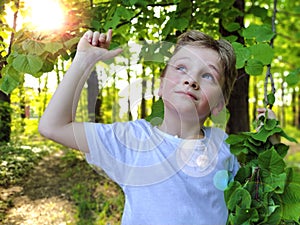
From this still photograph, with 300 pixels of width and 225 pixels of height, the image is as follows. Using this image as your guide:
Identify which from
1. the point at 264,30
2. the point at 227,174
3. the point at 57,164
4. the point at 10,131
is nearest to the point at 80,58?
the point at 227,174

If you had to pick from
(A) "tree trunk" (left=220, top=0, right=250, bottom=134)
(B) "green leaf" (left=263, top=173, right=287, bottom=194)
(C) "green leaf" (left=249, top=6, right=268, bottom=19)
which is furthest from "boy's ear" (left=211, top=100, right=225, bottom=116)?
(A) "tree trunk" (left=220, top=0, right=250, bottom=134)

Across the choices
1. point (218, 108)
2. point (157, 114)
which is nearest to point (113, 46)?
point (157, 114)

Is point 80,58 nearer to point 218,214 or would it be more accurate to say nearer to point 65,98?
point 65,98

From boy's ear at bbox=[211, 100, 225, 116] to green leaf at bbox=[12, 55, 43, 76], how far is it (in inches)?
19.2

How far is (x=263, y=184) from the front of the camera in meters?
1.03

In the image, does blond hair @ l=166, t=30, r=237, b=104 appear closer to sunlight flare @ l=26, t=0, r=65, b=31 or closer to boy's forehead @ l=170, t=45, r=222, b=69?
boy's forehead @ l=170, t=45, r=222, b=69

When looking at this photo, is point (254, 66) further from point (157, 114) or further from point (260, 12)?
point (260, 12)

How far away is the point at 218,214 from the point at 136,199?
0.23m

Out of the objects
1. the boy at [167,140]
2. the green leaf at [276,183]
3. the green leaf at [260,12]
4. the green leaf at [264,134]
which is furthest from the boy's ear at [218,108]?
the green leaf at [260,12]

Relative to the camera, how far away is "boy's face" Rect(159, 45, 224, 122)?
0.99m

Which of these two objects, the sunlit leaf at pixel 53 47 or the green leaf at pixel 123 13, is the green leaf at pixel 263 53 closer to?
the green leaf at pixel 123 13

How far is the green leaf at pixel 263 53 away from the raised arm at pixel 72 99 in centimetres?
45

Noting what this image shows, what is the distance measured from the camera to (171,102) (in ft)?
3.34

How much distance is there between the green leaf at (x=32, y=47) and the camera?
3.62ft
